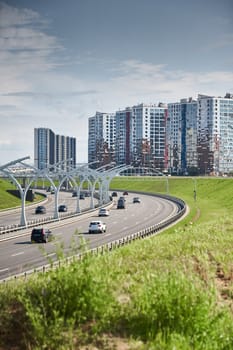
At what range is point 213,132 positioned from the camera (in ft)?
636

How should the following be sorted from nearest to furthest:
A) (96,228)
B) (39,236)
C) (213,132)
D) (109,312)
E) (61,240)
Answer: (109,312) < (39,236) < (61,240) < (96,228) < (213,132)

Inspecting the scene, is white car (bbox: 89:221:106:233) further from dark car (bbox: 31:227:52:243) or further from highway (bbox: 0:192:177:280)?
dark car (bbox: 31:227:52:243)

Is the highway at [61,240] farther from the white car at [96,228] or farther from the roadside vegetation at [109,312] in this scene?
the roadside vegetation at [109,312]

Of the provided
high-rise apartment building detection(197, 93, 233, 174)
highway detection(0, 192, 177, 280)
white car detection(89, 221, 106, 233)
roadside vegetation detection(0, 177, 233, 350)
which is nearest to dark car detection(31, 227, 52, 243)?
highway detection(0, 192, 177, 280)

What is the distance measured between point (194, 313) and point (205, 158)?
7227 inches

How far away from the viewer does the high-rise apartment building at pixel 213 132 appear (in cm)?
19255

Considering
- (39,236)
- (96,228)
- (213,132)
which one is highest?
(213,132)

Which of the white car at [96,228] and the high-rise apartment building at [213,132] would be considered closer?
the white car at [96,228]

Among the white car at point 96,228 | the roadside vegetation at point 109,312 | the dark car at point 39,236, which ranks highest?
the roadside vegetation at point 109,312

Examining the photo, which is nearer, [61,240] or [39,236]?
[39,236]

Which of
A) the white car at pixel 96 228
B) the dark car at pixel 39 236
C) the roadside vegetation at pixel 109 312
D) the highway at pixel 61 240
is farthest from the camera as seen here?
the white car at pixel 96 228

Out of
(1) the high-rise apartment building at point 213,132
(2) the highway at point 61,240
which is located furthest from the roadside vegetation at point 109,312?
(1) the high-rise apartment building at point 213,132

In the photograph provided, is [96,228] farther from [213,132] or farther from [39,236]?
[213,132]

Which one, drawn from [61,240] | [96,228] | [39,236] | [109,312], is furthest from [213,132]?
[109,312]
